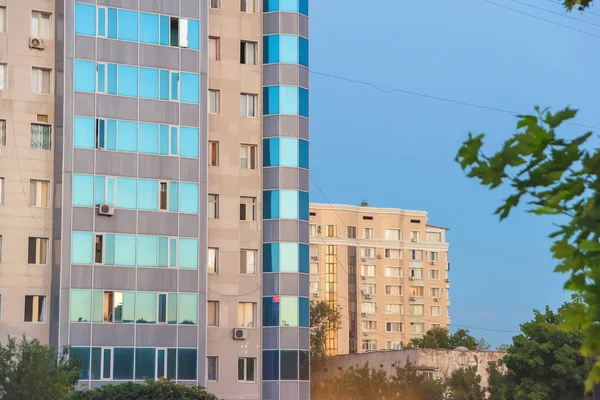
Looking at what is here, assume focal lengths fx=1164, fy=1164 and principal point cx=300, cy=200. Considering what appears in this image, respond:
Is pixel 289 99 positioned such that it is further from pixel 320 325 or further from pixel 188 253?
pixel 320 325

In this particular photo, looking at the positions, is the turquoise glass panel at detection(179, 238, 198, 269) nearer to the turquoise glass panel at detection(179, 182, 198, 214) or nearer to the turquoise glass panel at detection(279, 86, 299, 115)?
the turquoise glass panel at detection(179, 182, 198, 214)

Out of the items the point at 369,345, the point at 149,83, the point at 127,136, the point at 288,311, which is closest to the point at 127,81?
the point at 149,83

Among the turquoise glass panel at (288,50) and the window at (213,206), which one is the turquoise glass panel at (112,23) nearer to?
the turquoise glass panel at (288,50)

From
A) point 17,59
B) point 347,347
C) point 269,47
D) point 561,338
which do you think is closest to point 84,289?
point 17,59

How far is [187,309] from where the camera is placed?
4941 cm

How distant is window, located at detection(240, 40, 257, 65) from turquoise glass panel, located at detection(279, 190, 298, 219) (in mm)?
6186

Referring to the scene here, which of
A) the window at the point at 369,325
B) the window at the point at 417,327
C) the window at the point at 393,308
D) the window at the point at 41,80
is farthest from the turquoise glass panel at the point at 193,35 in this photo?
the window at the point at 417,327

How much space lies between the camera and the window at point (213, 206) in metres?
51.9

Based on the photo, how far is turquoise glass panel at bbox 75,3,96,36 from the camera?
4859cm

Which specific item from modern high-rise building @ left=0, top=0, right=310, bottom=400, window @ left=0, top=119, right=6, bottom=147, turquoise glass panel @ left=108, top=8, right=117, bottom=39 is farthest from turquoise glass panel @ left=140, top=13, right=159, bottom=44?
window @ left=0, top=119, right=6, bottom=147

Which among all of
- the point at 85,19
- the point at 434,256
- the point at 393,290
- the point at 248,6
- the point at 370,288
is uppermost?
the point at 248,6

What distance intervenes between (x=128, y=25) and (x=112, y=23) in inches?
28.1

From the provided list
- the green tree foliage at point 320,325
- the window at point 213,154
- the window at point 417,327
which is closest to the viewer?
the window at point 213,154

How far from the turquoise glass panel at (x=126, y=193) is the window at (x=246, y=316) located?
6.82 m
